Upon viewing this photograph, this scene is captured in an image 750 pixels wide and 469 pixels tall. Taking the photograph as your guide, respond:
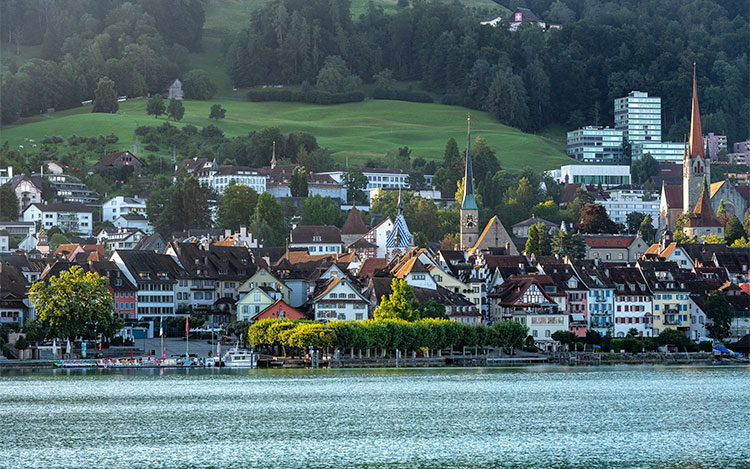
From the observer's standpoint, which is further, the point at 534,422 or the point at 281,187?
the point at 281,187

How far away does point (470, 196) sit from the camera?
158250 mm

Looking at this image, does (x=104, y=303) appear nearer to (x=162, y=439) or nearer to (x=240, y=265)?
(x=240, y=265)

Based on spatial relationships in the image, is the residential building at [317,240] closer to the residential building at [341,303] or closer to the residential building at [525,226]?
the residential building at [525,226]

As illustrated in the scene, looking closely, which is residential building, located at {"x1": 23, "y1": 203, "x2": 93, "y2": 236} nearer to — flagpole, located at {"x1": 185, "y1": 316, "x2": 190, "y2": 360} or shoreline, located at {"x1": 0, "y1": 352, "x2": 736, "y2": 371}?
flagpole, located at {"x1": 185, "y1": 316, "x2": 190, "y2": 360}

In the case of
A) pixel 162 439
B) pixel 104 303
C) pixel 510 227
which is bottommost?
pixel 162 439

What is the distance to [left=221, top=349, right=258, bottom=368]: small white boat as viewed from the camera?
93750 mm

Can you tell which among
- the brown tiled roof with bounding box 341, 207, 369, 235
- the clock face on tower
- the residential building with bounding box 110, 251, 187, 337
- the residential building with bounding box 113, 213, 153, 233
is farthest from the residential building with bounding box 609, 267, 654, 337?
the residential building with bounding box 113, 213, 153, 233

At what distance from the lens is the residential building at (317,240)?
512 ft

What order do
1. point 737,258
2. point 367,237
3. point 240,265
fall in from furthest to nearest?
point 367,237
point 737,258
point 240,265

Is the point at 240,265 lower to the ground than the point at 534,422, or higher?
higher

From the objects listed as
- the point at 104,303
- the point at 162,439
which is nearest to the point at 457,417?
the point at 162,439

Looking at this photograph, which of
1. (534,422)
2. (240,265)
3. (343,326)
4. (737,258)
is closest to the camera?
(534,422)

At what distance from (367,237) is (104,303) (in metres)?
58.6

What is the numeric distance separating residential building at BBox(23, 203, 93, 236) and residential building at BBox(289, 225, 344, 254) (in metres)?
33.3
